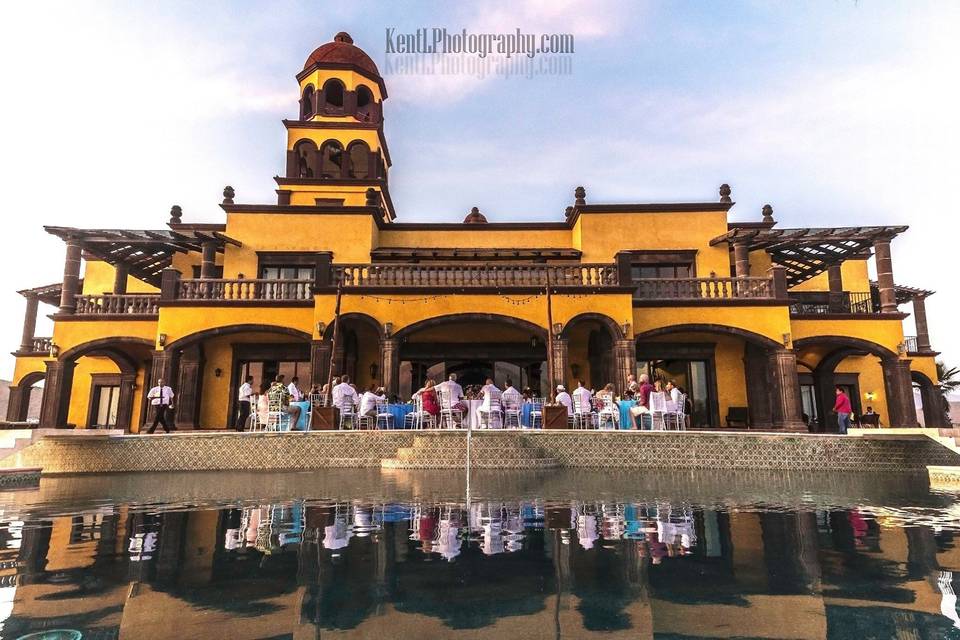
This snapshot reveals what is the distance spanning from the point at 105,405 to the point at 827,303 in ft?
90.2

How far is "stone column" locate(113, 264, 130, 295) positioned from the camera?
762 inches

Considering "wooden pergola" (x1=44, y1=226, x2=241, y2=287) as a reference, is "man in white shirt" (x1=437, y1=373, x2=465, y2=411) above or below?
below

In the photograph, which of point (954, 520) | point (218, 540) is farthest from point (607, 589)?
point (954, 520)

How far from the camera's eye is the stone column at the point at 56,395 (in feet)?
55.1

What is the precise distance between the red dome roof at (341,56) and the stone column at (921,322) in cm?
2643

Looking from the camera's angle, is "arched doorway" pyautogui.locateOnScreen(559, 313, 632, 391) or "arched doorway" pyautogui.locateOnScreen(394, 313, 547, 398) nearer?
"arched doorway" pyautogui.locateOnScreen(559, 313, 632, 391)

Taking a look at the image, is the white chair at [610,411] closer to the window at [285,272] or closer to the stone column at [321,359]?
the stone column at [321,359]

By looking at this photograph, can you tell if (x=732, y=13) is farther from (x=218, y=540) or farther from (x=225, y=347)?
(x=225, y=347)

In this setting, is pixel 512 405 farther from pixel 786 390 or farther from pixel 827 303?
pixel 827 303

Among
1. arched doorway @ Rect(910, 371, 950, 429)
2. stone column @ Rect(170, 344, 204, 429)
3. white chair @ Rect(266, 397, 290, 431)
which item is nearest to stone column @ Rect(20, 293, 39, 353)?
stone column @ Rect(170, 344, 204, 429)

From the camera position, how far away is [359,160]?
2509cm

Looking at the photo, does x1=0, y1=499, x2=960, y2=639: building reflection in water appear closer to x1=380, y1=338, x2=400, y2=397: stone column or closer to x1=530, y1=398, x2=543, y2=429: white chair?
x1=530, y1=398, x2=543, y2=429: white chair

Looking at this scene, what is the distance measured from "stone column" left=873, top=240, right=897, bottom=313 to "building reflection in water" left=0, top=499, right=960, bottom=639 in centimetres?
1656

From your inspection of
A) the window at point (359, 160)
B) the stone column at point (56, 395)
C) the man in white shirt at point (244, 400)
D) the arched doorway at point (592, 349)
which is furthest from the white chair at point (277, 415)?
the window at point (359, 160)
